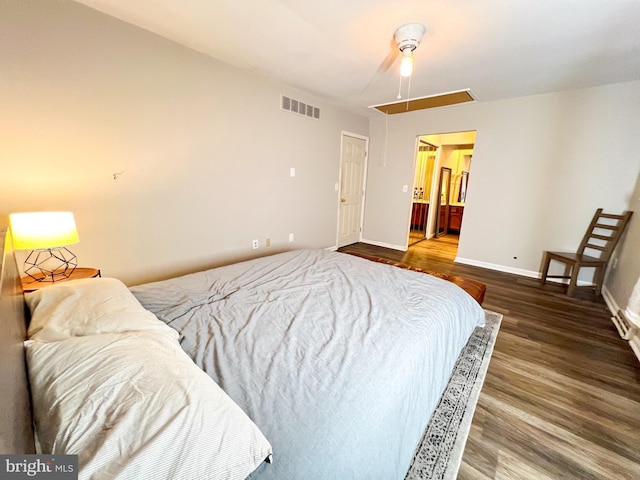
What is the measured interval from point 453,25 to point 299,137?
209 cm

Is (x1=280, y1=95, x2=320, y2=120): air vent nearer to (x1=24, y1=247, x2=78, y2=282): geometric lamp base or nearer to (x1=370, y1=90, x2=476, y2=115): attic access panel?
(x1=370, y1=90, x2=476, y2=115): attic access panel

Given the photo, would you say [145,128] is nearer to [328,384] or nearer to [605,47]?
[328,384]

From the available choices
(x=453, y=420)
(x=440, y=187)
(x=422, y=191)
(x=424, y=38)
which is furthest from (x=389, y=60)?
(x=422, y=191)

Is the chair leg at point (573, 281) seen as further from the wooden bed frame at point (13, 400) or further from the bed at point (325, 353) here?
the wooden bed frame at point (13, 400)

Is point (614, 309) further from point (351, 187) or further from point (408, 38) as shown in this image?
point (351, 187)

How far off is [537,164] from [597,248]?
122cm

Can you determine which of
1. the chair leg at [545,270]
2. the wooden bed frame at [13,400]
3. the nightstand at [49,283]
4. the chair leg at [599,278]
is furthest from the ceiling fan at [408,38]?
the chair leg at [599,278]

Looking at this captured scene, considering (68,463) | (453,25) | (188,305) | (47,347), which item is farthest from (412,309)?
(453,25)

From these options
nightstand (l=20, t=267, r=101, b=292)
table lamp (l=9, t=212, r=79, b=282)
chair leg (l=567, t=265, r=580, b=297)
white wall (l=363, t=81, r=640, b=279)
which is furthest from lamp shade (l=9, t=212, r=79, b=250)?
chair leg (l=567, t=265, r=580, b=297)

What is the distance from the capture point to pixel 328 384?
0.89 metres

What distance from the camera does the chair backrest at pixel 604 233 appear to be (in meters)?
2.89

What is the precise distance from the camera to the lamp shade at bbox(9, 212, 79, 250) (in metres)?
1.48

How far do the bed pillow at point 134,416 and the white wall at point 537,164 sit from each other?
4.29 meters

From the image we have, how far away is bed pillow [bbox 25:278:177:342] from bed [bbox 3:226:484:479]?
16 cm
